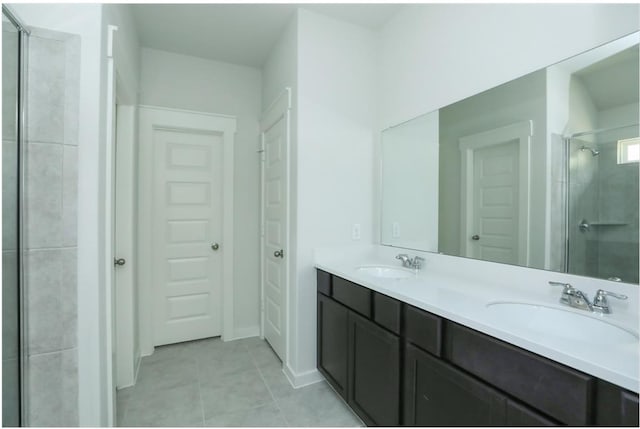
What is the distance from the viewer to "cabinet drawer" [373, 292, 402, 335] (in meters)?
1.41

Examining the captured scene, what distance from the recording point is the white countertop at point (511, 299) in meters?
0.77

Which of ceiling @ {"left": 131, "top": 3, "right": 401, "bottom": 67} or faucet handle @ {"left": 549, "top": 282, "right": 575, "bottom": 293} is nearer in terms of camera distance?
faucet handle @ {"left": 549, "top": 282, "right": 575, "bottom": 293}

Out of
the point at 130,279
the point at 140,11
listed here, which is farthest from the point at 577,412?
the point at 140,11

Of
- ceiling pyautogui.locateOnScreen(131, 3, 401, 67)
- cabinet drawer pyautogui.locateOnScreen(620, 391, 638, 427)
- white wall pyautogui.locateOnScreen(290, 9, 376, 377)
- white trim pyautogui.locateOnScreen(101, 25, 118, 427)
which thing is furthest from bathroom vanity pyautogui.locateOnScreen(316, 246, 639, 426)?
ceiling pyautogui.locateOnScreen(131, 3, 401, 67)

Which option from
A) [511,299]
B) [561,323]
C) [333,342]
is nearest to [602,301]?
[561,323]

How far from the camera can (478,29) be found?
1647mm

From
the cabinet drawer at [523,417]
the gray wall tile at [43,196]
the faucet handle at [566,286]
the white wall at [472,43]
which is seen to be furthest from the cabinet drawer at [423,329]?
the gray wall tile at [43,196]

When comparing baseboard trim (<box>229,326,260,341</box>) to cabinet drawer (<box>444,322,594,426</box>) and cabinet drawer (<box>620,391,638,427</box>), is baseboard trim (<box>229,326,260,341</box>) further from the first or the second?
cabinet drawer (<box>620,391,638,427</box>)

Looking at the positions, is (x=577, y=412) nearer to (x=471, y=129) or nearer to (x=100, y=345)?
(x=471, y=129)

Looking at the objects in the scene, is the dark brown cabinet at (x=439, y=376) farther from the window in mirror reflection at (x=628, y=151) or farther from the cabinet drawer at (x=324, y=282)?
the window in mirror reflection at (x=628, y=151)

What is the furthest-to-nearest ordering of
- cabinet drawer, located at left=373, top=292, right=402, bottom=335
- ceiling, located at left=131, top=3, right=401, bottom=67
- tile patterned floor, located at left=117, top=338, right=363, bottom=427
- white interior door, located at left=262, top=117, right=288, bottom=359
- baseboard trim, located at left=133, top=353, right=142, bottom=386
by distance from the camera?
white interior door, located at left=262, top=117, right=288, bottom=359 < baseboard trim, located at left=133, top=353, right=142, bottom=386 < ceiling, located at left=131, top=3, right=401, bottom=67 < tile patterned floor, located at left=117, top=338, right=363, bottom=427 < cabinet drawer, located at left=373, top=292, right=402, bottom=335

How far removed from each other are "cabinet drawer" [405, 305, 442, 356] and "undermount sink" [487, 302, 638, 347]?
210 mm

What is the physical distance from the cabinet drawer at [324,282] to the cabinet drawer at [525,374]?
38.4 inches

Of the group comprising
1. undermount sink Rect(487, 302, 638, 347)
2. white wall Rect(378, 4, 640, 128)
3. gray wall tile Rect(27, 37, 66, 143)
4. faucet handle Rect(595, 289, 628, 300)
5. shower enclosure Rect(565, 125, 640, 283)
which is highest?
white wall Rect(378, 4, 640, 128)
